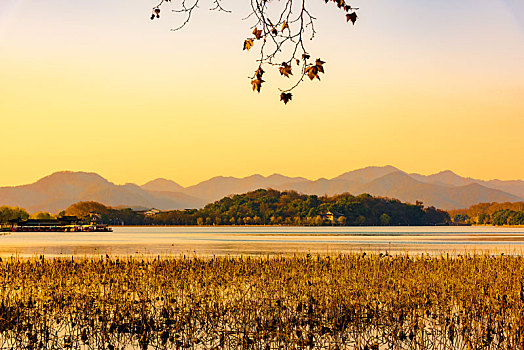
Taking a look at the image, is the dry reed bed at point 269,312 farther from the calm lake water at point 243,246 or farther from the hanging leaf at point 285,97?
the calm lake water at point 243,246

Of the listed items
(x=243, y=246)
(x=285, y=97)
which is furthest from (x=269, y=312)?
(x=243, y=246)

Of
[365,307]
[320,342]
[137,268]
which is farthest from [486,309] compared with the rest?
[137,268]

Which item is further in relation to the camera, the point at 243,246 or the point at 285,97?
the point at 243,246

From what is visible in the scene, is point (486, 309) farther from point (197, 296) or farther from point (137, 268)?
point (137, 268)

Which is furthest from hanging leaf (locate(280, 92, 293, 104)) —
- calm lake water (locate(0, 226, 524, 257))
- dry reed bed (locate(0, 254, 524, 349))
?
calm lake water (locate(0, 226, 524, 257))

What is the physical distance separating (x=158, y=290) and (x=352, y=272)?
8.84m

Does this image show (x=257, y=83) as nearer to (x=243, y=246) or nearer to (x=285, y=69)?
(x=285, y=69)

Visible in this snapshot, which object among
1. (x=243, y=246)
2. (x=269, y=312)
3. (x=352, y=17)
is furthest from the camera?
(x=243, y=246)

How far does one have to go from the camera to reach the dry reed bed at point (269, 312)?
14.7 m

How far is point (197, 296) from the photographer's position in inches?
802

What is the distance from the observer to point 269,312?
1750 centimetres

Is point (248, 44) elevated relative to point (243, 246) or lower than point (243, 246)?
elevated

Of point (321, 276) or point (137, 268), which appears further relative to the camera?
point (137, 268)

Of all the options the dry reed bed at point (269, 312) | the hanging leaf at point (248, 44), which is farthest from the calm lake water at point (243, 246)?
the hanging leaf at point (248, 44)
